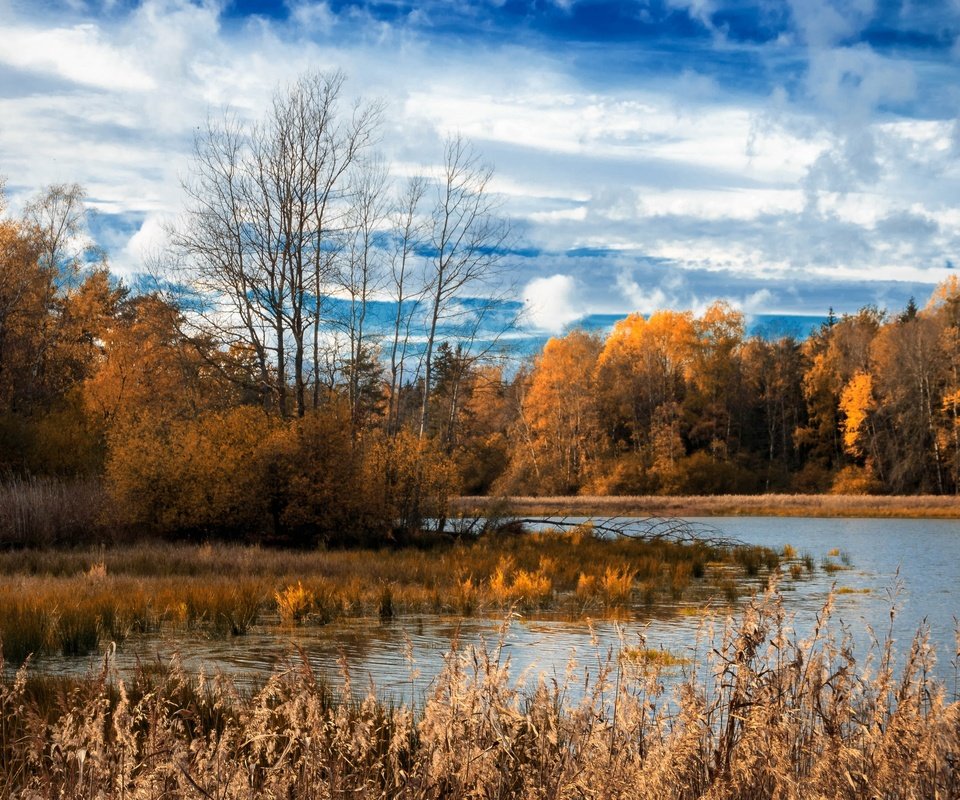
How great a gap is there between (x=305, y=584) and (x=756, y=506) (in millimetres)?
37280

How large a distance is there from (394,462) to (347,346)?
439 centimetres

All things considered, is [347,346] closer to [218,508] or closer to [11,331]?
[218,508]

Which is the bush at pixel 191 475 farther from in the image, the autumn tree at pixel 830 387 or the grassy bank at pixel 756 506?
the autumn tree at pixel 830 387

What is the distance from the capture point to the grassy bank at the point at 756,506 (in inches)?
1752

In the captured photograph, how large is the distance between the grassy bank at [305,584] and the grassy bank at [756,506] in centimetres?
2288

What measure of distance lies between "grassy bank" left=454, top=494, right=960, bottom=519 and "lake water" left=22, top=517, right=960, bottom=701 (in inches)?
1008

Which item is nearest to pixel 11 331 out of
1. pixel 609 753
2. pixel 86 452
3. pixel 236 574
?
pixel 86 452

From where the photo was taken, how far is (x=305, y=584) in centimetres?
1461

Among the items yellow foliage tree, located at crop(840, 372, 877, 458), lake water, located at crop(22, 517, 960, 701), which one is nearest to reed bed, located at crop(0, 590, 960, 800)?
lake water, located at crop(22, 517, 960, 701)

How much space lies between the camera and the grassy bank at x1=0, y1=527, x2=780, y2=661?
36.5 feet

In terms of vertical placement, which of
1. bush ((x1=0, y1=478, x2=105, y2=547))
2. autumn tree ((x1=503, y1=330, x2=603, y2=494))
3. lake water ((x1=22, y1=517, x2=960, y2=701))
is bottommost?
A: lake water ((x1=22, y1=517, x2=960, y2=701))

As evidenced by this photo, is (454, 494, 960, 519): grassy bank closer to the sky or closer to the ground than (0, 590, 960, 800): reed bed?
closer to the ground

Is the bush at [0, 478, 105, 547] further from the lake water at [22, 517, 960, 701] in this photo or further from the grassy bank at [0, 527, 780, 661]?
the lake water at [22, 517, 960, 701]

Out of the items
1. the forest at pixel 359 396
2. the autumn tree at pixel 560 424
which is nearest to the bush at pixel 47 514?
the forest at pixel 359 396
